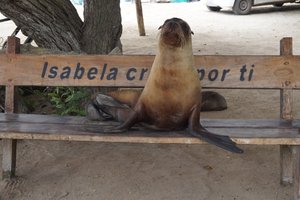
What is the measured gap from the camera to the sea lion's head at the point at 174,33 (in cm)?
285

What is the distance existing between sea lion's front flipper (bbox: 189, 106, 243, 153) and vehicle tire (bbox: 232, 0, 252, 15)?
1269 cm

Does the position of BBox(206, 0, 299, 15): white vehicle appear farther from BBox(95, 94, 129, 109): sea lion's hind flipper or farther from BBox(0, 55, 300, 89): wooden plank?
BBox(95, 94, 129, 109): sea lion's hind flipper

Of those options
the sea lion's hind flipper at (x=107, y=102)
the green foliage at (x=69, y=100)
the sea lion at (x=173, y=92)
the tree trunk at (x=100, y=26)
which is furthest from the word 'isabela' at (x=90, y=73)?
the tree trunk at (x=100, y=26)

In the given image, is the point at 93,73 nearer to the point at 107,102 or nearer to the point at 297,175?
the point at 107,102

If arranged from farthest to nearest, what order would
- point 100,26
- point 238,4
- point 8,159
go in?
1. point 238,4
2. point 100,26
3. point 8,159

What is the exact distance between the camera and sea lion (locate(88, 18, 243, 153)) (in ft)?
9.58

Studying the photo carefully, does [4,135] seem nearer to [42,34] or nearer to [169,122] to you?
[169,122]

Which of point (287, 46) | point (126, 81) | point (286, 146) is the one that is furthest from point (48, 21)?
point (286, 146)

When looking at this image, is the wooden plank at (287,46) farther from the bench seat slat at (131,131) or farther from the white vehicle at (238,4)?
the white vehicle at (238,4)

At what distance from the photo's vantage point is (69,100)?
446 centimetres

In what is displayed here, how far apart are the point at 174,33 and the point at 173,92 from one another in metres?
0.38

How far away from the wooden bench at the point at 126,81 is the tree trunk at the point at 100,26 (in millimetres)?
1487

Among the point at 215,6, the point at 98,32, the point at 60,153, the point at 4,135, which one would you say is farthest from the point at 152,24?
the point at 4,135

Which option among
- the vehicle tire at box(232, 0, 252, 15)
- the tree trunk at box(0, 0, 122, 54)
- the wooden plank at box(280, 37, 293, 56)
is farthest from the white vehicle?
the wooden plank at box(280, 37, 293, 56)
